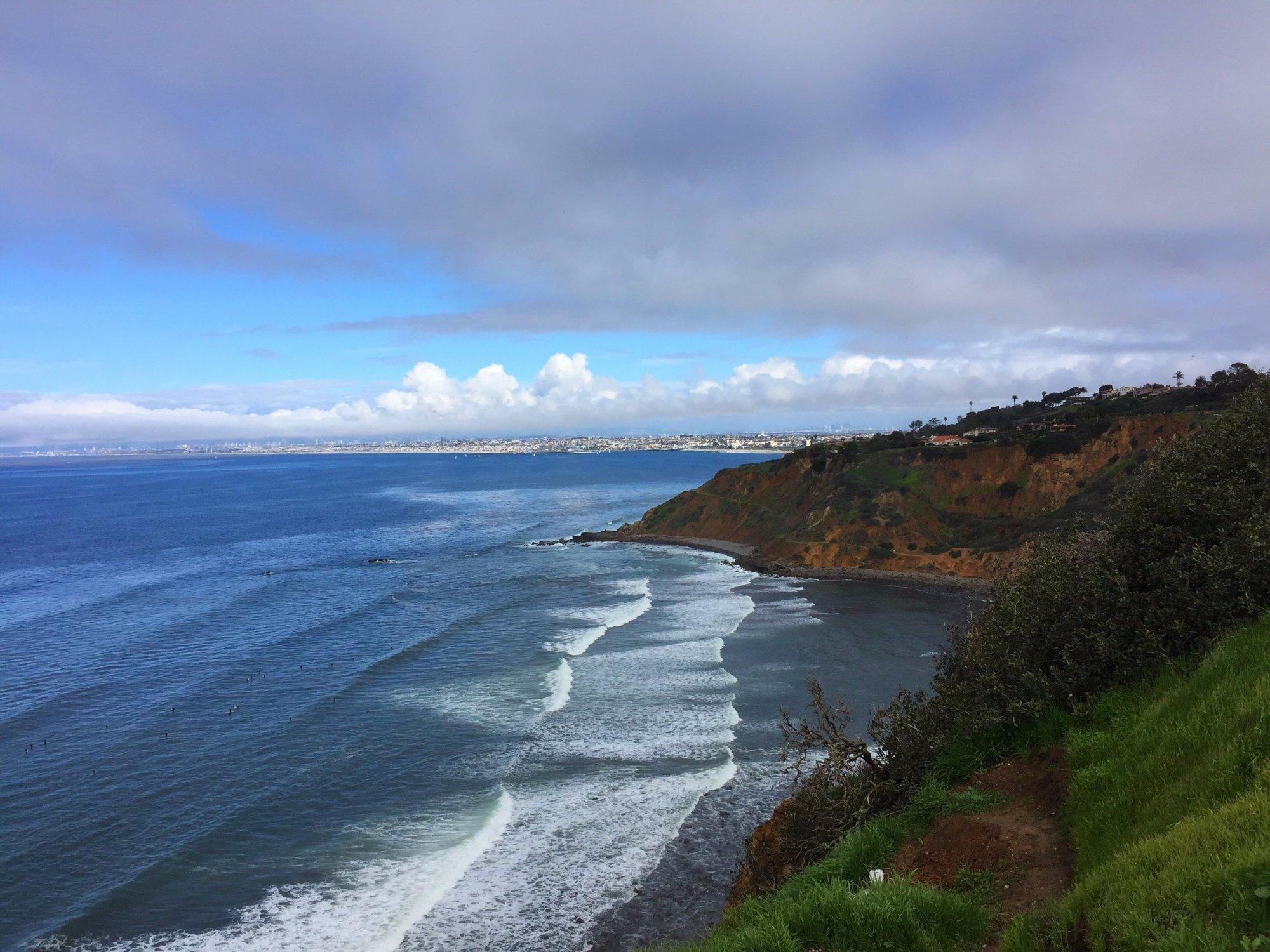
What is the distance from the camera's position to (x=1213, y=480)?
1145cm

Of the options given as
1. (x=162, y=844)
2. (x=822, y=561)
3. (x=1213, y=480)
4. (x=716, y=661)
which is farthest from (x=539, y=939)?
(x=822, y=561)

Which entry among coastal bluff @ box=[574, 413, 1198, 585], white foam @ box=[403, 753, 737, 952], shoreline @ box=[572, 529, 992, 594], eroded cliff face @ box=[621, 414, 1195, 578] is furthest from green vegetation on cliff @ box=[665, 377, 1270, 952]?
eroded cliff face @ box=[621, 414, 1195, 578]

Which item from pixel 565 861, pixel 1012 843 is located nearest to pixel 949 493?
pixel 565 861

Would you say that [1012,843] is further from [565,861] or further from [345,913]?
[345,913]

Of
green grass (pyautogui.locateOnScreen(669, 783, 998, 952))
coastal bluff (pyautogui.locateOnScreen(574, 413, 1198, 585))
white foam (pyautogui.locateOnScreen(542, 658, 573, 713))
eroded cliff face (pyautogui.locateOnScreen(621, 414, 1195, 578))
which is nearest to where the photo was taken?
green grass (pyautogui.locateOnScreen(669, 783, 998, 952))

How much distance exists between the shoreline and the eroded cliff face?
920mm

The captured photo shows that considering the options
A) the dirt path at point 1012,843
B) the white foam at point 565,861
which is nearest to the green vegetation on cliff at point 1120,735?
the dirt path at point 1012,843

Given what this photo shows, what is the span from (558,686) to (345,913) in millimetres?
14470

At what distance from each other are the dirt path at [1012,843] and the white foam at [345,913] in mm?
11121

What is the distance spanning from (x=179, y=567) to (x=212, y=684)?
3787 cm

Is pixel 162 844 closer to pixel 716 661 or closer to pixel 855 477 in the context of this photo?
pixel 716 661

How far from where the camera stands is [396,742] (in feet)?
80.2

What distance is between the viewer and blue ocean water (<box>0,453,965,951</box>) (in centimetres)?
1614

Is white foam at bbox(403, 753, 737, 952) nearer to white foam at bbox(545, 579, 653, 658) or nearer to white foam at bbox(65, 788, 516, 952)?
white foam at bbox(65, 788, 516, 952)
